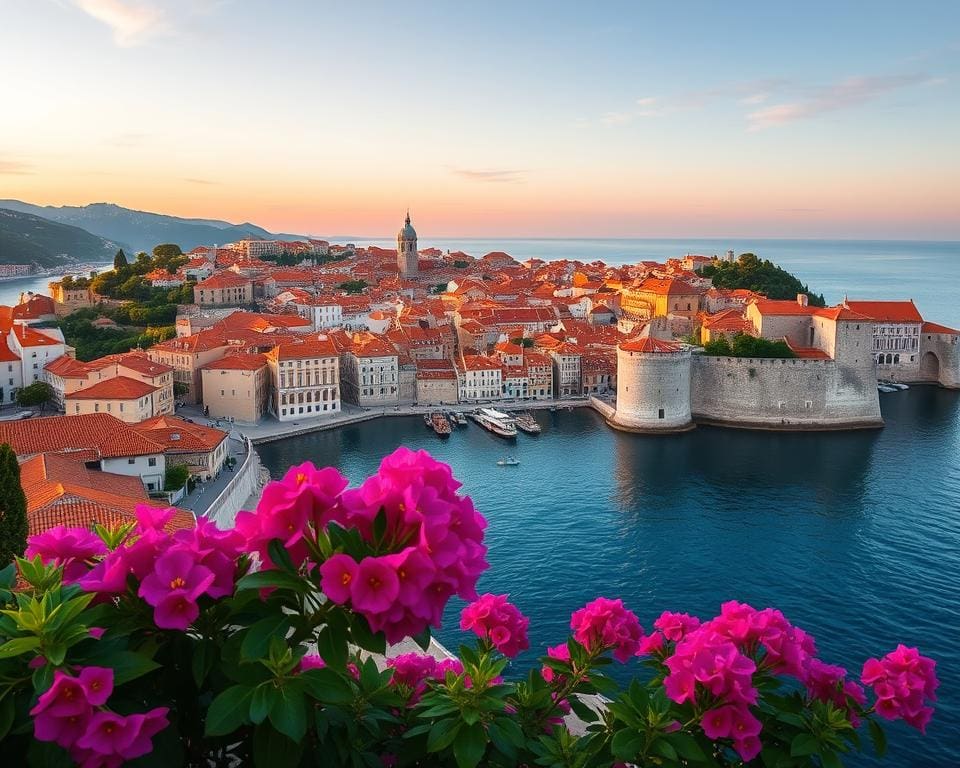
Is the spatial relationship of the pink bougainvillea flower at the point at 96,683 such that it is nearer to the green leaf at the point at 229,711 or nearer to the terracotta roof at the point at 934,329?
the green leaf at the point at 229,711

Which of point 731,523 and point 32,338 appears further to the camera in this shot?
point 32,338

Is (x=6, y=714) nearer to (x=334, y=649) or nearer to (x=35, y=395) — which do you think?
(x=334, y=649)

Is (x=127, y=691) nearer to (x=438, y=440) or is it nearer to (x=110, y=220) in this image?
(x=438, y=440)

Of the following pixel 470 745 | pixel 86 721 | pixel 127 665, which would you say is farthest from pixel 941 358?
pixel 86 721

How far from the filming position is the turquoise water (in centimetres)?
1128

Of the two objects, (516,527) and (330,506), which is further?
(516,527)

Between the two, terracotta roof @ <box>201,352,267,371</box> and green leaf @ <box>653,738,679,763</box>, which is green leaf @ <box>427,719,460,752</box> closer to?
green leaf @ <box>653,738,679,763</box>

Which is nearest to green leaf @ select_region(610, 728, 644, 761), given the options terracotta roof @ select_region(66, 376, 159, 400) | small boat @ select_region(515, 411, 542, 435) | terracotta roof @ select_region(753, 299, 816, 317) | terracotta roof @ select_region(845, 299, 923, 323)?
terracotta roof @ select_region(66, 376, 159, 400)

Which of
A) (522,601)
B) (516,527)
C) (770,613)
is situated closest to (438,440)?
(516,527)

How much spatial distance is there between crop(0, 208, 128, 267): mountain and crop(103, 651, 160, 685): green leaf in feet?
310

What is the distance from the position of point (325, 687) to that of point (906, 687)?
166 centimetres

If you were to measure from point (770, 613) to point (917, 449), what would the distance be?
71.4ft

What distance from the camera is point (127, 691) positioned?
1749 millimetres

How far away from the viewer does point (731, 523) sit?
612 inches
